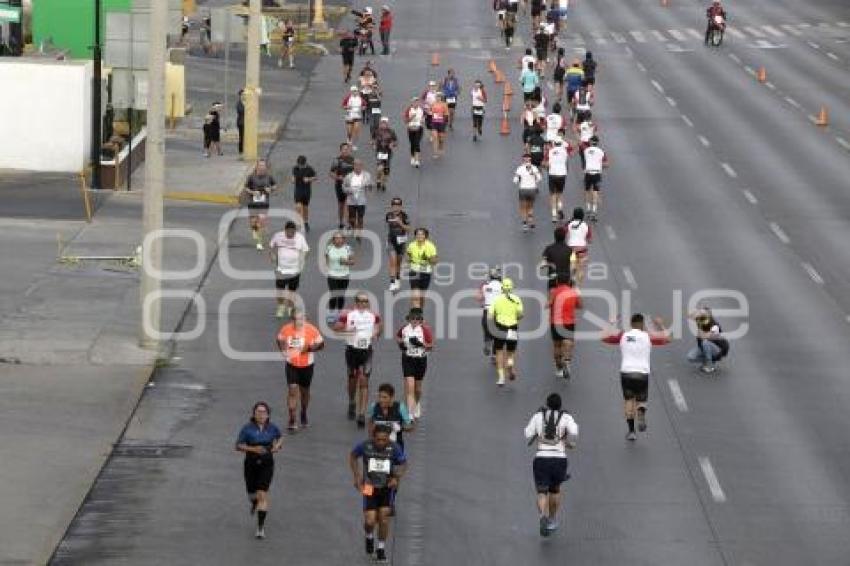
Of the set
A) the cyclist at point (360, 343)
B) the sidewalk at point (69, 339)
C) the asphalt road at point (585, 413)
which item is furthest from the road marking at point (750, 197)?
the cyclist at point (360, 343)

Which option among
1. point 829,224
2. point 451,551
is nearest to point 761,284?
point 829,224

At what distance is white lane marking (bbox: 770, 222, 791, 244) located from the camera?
40.1m

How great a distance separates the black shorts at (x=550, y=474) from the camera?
22.5 metres

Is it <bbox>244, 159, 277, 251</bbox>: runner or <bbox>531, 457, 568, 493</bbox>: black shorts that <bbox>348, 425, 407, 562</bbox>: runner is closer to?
<bbox>531, 457, 568, 493</bbox>: black shorts

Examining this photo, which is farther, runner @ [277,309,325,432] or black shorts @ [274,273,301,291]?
black shorts @ [274,273,301,291]

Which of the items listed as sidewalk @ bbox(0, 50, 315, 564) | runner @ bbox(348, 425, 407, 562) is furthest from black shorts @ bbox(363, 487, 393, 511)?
sidewalk @ bbox(0, 50, 315, 564)

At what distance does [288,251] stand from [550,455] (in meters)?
10.4

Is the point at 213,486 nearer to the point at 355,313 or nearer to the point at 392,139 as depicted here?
the point at 355,313

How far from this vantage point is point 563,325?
29.1 meters

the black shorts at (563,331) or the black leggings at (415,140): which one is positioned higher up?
the black shorts at (563,331)

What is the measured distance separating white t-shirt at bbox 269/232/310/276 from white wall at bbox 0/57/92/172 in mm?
15373

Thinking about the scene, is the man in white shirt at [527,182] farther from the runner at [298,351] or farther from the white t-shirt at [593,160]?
the runner at [298,351]

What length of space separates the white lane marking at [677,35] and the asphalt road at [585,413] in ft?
85.7

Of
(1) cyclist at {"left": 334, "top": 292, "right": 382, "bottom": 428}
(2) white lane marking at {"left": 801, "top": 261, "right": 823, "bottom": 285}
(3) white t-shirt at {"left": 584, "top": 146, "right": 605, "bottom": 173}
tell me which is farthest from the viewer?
(3) white t-shirt at {"left": 584, "top": 146, "right": 605, "bottom": 173}
